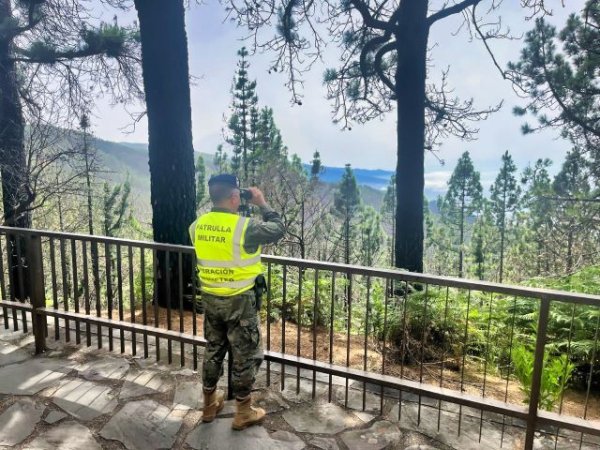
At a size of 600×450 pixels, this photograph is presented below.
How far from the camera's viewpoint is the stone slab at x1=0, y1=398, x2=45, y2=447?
294cm

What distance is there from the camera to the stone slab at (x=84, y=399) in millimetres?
3283

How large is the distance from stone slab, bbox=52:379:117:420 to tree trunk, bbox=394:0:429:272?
5.70 m

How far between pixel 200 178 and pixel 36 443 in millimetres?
34863

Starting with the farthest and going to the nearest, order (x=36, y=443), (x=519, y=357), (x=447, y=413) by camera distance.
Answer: (x=519, y=357), (x=447, y=413), (x=36, y=443)

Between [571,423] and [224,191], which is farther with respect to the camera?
[224,191]

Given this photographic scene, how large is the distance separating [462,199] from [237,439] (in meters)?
46.0

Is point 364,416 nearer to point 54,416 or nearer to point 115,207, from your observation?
point 54,416

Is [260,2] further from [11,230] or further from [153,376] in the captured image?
[153,376]

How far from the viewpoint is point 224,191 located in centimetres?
294

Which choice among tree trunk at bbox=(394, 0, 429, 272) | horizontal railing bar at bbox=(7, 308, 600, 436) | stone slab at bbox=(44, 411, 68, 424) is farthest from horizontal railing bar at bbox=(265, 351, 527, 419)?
tree trunk at bbox=(394, 0, 429, 272)

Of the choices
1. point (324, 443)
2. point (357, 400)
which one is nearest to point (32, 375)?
point (324, 443)

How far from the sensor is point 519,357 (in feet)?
11.9

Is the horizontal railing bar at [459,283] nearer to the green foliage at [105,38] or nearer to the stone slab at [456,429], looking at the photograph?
the stone slab at [456,429]

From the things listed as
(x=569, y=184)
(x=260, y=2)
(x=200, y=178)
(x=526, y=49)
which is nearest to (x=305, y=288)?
(x=260, y=2)
